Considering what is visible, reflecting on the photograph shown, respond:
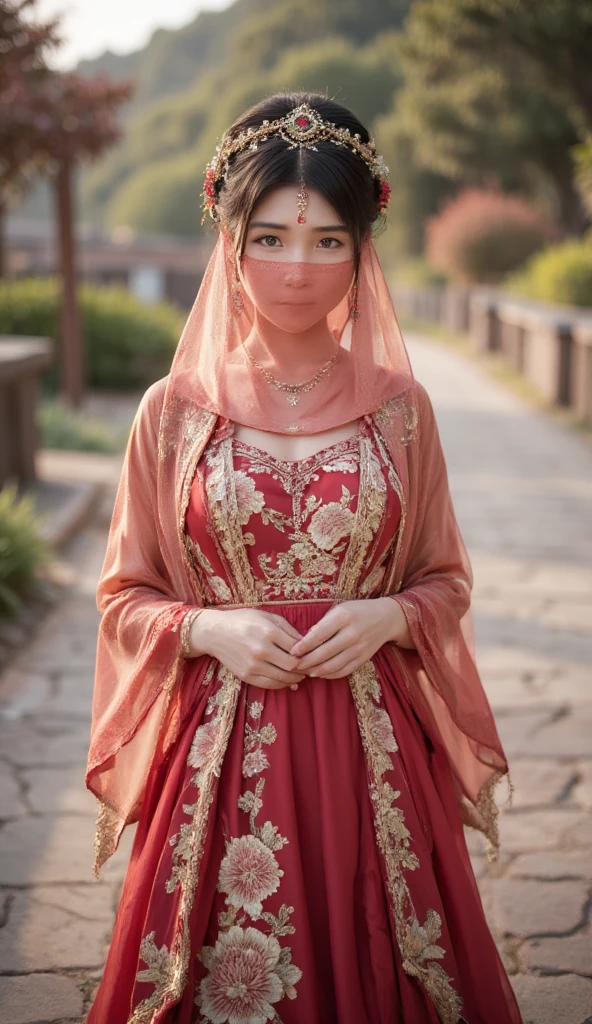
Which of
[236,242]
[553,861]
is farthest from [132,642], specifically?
[553,861]

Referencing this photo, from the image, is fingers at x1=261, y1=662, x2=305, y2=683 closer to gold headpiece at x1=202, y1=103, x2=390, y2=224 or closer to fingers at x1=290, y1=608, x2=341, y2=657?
fingers at x1=290, y1=608, x2=341, y2=657

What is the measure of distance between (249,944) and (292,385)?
100cm

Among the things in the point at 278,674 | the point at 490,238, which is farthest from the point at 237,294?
the point at 490,238

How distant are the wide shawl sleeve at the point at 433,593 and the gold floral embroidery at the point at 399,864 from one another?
144 millimetres

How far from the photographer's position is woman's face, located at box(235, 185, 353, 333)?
1883 mm

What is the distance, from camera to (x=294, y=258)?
74.6 inches

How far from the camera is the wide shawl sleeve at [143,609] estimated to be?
2.01m

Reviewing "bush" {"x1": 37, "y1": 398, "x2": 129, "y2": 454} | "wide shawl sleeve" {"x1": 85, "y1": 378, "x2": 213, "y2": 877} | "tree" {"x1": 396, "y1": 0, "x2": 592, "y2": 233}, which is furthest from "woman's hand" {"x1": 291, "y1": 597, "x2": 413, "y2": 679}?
"tree" {"x1": 396, "y1": 0, "x2": 592, "y2": 233}

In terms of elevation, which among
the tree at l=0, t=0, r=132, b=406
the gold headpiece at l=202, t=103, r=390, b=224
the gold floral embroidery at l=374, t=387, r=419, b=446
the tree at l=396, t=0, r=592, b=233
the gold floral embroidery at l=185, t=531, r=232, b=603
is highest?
the tree at l=396, t=0, r=592, b=233

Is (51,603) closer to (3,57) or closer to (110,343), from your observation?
(3,57)

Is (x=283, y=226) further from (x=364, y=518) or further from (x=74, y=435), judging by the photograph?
(x=74, y=435)

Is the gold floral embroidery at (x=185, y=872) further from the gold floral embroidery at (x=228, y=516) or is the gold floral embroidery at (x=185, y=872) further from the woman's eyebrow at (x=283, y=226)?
the woman's eyebrow at (x=283, y=226)

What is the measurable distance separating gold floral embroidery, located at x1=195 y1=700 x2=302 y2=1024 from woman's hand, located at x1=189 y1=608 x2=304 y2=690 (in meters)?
0.17

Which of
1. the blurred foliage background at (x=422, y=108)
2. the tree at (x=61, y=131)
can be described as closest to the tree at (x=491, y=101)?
the blurred foliage background at (x=422, y=108)
